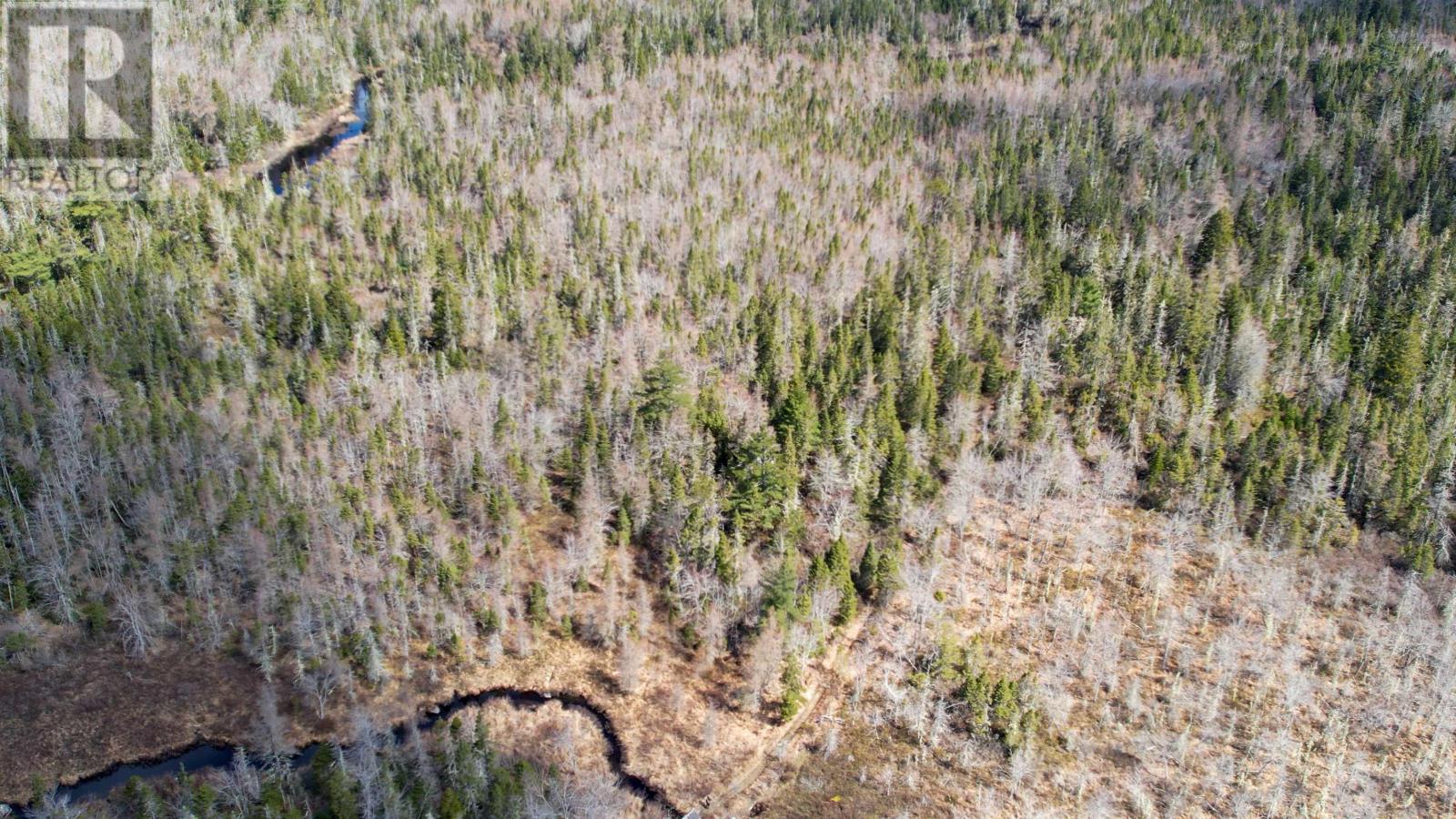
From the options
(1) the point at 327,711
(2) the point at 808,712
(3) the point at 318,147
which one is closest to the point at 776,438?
(2) the point at 808,712

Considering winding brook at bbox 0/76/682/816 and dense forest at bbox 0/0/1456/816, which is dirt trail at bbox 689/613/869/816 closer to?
dense forest at bbox 0/0/1456/816

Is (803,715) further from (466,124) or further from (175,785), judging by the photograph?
(466,124)

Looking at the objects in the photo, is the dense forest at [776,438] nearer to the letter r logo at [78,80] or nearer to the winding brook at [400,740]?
the winding brook at [400,740]

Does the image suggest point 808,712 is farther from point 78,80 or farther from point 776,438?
point 78,80

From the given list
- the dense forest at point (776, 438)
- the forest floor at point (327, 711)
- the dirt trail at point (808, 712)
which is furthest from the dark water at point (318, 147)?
the dirt trail at point (808, 712)

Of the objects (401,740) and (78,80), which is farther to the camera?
(78,80)
